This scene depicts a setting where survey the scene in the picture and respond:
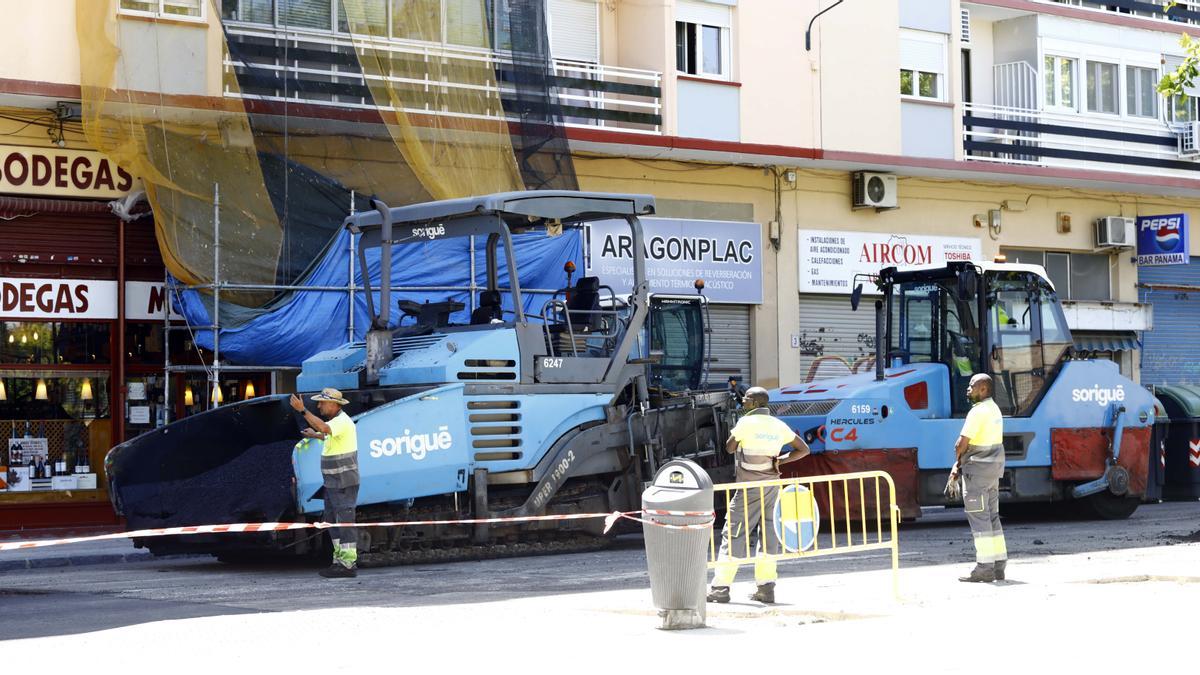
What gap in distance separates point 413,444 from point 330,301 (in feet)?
18.8

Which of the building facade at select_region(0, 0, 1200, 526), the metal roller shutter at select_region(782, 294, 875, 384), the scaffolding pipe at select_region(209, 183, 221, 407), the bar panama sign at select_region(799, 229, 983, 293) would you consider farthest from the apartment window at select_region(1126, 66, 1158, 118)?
the scaffolding pipe at select_region(209, 183, 221, 407)

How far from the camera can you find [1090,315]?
1070 inches

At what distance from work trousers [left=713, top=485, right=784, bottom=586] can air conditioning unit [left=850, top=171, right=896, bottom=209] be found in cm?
1436

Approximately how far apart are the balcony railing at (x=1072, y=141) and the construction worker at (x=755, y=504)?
51.7 feet

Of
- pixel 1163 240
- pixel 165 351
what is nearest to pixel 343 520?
pixel 165 351

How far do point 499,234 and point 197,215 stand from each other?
16.5ft

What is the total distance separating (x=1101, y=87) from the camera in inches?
1120

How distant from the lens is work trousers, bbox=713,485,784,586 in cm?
1105

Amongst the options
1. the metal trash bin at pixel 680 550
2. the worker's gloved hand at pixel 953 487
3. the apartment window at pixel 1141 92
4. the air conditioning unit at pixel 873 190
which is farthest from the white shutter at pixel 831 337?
the metal trash bin at pixel 680 550

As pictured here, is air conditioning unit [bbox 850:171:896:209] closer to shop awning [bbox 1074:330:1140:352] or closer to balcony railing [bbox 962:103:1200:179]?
balcony railing [bbox 962:103:1200:179]

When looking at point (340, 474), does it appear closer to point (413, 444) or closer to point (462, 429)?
point (413, 444)

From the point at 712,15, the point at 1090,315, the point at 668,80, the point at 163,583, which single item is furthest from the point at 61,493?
the point at 1090,315

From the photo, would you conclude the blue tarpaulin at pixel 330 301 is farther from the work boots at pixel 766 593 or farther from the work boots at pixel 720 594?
the work boots at pixel 766 593

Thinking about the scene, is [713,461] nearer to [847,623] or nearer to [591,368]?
[591,368]
